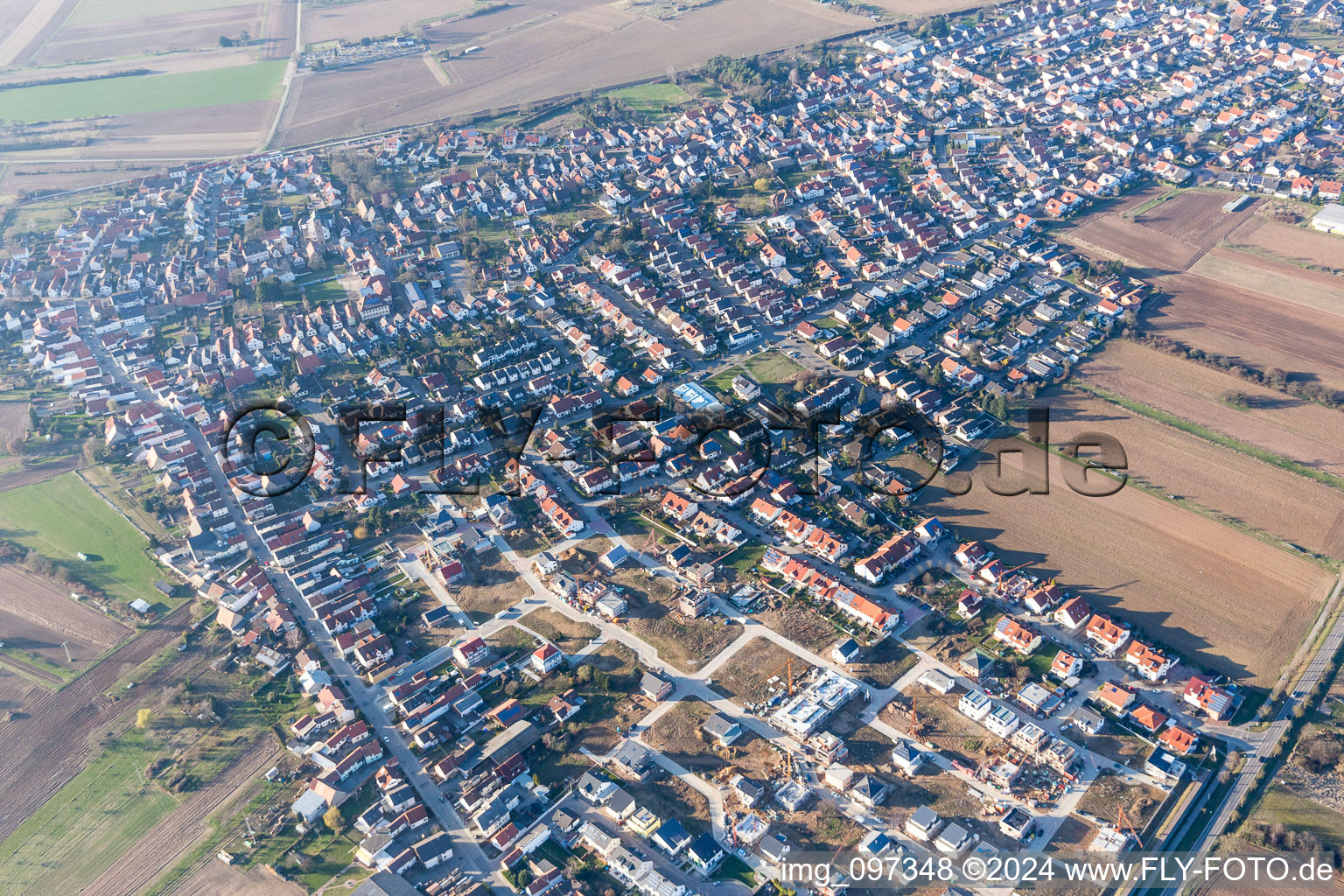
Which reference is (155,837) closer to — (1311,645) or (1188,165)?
(1311,645)

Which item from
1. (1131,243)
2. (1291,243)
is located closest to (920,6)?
(1131,243)

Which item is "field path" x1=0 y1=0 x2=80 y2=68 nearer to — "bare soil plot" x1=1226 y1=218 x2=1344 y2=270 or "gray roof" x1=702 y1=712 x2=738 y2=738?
"gray roof" x1=702 y1=712 x2=738 y2=738

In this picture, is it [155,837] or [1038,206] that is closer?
[155,837]

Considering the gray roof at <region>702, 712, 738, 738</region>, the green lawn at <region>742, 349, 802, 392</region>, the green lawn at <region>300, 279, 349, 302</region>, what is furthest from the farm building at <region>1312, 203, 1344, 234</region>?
the green lawn at <region>300, 279, 349, 302</region>

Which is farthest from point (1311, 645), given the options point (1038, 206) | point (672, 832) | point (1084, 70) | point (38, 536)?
point (1084, 70)

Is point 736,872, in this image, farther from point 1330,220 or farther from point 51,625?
point 1330,220

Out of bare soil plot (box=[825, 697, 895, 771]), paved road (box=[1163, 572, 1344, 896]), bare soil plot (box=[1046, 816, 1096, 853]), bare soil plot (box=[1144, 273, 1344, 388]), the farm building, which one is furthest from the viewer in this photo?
the farm building

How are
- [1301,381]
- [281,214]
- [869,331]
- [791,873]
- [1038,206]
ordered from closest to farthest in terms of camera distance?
1. [791,873]
2. [1301,381]
3. [869,331]
4. [1038,206]
5. [281,214]
